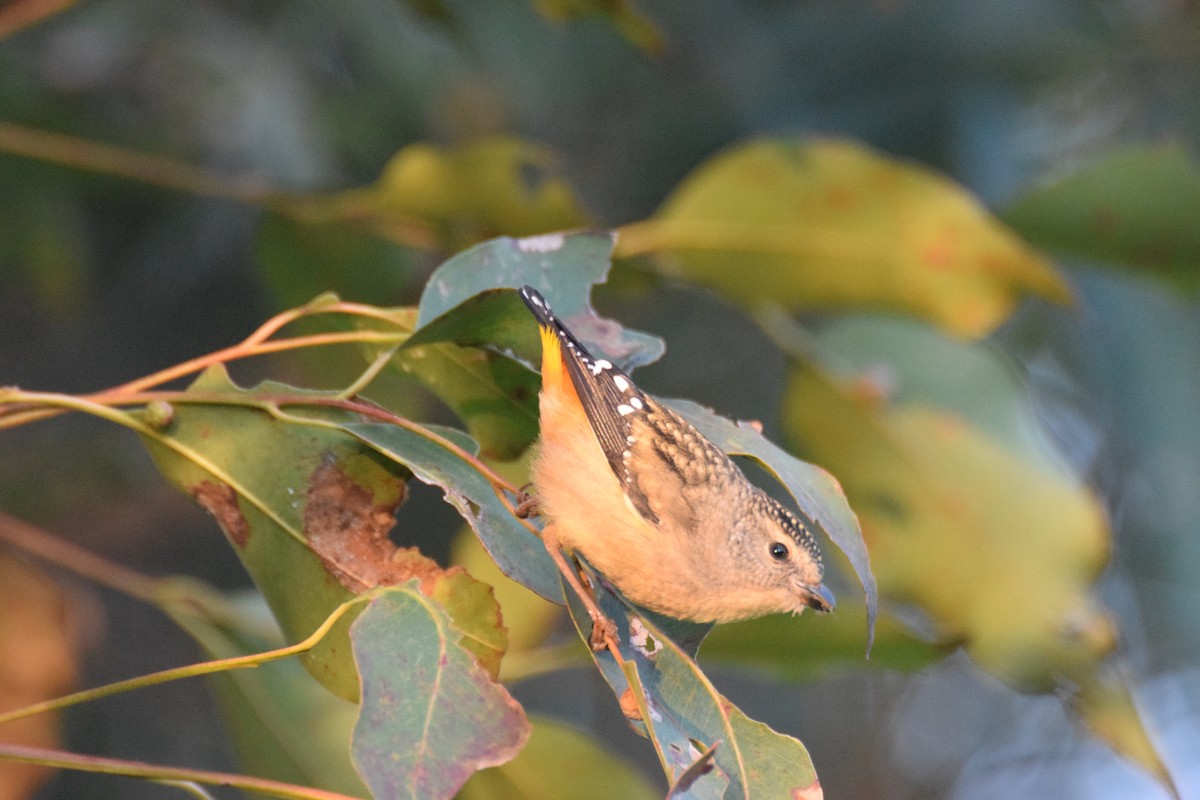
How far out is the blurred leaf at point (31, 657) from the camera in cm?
228

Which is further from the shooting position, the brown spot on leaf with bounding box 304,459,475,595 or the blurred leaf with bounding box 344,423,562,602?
the brown spot on leaf with bounding box 304,459,475,595

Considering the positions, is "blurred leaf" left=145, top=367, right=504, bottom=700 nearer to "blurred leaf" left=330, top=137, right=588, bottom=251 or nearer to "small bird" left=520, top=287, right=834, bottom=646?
"small bird" left=520, top=287, right=834, bottom=646

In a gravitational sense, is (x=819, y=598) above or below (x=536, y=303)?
below

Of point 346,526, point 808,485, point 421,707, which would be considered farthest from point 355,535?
point 808,485

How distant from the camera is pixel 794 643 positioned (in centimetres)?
223

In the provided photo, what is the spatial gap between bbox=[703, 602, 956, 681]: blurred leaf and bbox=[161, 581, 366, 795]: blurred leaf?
700 millimetres

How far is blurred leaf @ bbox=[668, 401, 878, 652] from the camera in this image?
1299 mm

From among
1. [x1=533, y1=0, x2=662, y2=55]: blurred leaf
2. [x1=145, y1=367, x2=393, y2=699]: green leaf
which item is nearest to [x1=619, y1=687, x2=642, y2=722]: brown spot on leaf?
[x1=145, y1=367, x2=393, y2=699]: green leaf

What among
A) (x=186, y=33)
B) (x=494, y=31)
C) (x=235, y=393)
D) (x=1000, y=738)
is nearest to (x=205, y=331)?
(x=186, y=33)

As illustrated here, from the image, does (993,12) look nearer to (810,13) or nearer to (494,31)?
(810,13)

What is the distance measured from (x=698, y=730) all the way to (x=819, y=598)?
0.50m

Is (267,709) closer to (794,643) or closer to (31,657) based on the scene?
(31,657)

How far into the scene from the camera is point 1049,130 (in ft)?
13.9

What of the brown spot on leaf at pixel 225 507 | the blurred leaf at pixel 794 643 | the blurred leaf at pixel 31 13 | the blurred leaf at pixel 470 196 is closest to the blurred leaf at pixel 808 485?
the brown spot on leaf at pixel 225 507
